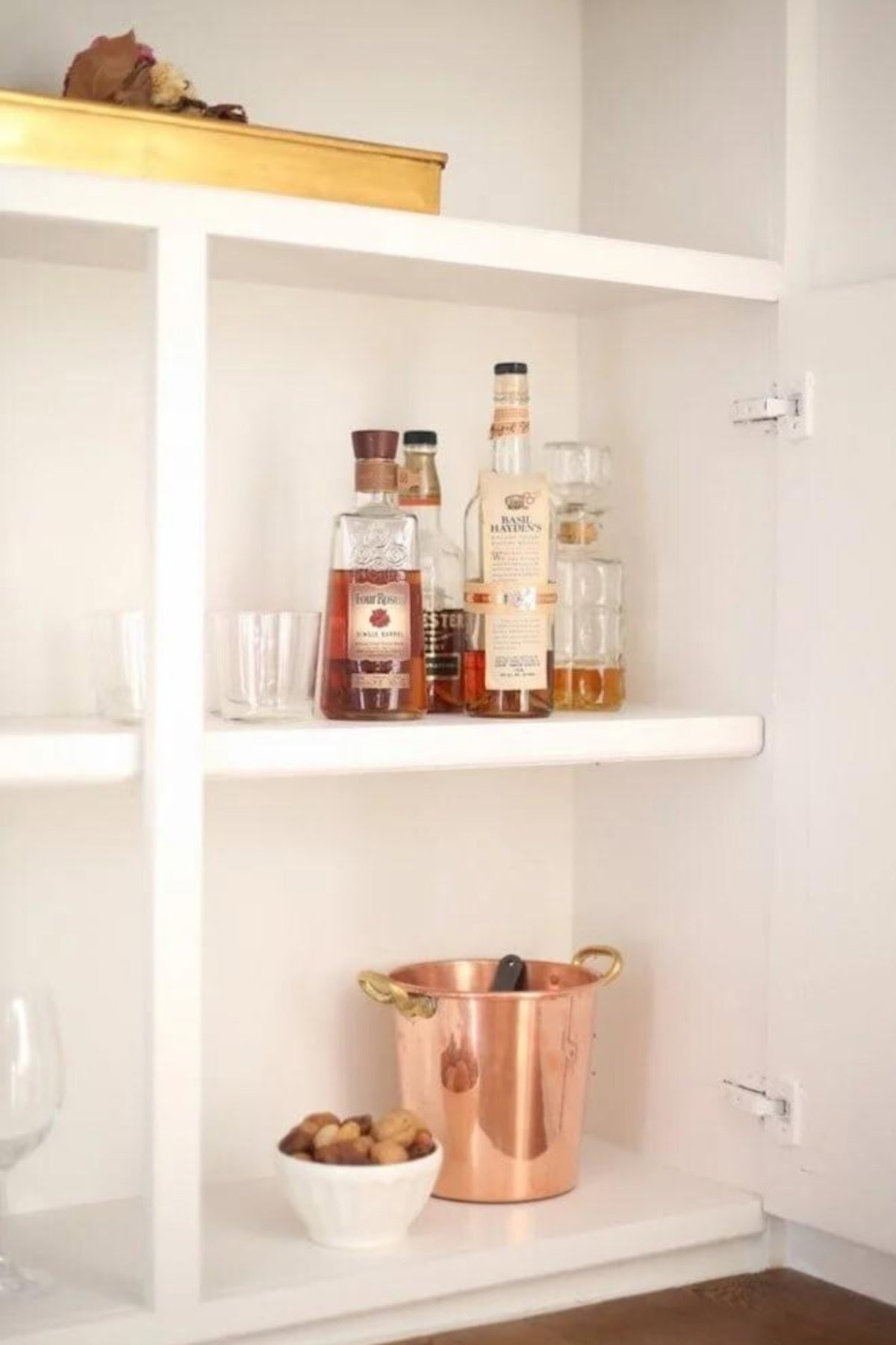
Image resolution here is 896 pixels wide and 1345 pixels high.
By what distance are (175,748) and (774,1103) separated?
2.23 ft

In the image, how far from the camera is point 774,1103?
1778 millimetres

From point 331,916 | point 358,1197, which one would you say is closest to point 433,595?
point 331,916

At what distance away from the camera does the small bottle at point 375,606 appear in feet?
5.53

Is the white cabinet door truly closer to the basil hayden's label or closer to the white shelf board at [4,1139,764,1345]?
the white shelf board at [4,1139,764,1345]

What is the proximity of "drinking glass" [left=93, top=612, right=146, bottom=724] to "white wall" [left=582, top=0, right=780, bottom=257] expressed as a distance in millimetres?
697

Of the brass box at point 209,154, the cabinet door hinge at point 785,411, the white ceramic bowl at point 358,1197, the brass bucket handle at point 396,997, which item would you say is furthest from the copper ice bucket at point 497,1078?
the brass box at point 209,154

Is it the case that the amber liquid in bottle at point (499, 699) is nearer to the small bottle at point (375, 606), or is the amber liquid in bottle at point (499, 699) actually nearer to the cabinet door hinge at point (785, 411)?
the small bottle at point (375, 606)

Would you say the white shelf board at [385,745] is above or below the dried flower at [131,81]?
below

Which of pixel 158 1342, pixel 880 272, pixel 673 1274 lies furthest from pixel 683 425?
pixel 158 1342

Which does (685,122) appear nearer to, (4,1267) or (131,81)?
(131,81)

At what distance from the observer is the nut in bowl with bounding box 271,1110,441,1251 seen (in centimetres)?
160

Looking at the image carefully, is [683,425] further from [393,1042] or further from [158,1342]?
[158,1342]

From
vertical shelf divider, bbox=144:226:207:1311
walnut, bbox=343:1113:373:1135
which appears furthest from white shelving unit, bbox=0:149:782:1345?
walnut, bbox=343:1113:373:1135

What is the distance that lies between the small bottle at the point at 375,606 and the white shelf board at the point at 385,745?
0.16 ft
